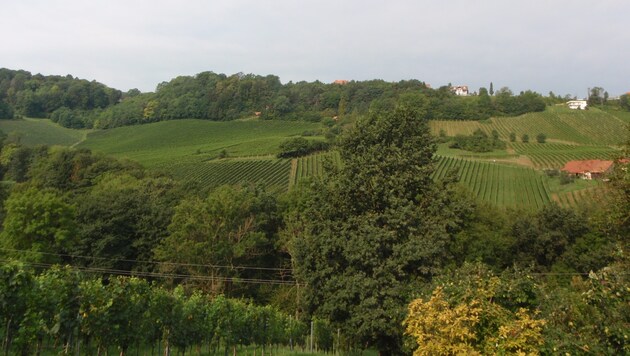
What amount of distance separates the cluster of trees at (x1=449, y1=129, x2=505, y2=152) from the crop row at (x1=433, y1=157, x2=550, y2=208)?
855 cm

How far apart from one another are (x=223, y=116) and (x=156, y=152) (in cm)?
2700

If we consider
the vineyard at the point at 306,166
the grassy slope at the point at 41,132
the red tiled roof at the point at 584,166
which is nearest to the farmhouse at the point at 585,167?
the red tiled roof at the point at 584,166

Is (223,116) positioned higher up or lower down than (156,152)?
higher up

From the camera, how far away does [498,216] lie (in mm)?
40156

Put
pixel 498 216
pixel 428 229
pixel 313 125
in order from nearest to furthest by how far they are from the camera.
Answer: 1. pixel 428 229
2. pixel 498 216
3. pixel 313 125

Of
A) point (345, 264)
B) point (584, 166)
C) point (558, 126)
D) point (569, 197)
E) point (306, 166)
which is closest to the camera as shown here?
point (345, 264)

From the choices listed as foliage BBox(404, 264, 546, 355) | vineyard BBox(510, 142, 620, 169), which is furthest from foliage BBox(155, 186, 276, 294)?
vineyard BBox(510, 142, 620, 169)

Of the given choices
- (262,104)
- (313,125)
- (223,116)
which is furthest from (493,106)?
(223,116)

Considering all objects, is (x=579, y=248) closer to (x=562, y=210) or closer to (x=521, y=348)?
(x=562, y=210)

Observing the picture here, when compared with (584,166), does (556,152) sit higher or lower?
higher

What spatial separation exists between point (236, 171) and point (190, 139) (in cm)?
2804

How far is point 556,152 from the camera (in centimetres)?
7406

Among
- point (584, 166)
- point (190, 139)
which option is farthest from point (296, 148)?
point (584, 166)

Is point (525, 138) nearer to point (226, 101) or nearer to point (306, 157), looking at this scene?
point (306, 157)
